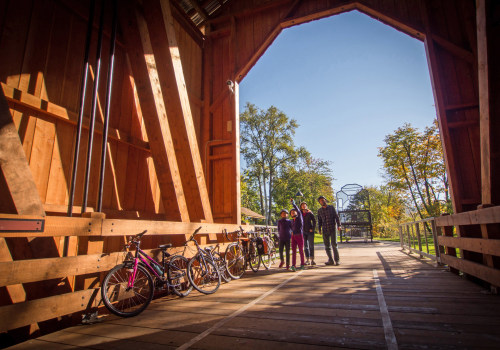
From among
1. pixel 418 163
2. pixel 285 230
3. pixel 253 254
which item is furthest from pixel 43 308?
pixel 418 163

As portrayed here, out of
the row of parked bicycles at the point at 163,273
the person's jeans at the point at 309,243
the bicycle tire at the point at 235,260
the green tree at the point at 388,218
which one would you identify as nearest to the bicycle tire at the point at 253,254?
the row of parked bicycles at the point at 163,273

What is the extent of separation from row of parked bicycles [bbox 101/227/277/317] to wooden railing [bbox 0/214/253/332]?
147mm

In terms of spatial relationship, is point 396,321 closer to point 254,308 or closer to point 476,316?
point 476,316

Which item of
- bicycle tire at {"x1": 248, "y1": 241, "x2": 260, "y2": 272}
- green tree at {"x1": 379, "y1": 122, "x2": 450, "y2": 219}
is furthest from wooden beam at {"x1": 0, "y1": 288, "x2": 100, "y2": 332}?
green tree at {"x1": 379, "y1": 122, "x2": 450, "y2": 219}

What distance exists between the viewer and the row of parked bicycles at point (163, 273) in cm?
308

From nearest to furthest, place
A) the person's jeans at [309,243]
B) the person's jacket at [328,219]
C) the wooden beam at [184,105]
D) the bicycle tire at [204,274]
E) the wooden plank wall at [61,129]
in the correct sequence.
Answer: the wooden plank wall at [61,129]
the bicycle tire at [204,274]
the wooden beam at [184,105]
the person's jacket at [328,219]
the person's jeans at [309,243]

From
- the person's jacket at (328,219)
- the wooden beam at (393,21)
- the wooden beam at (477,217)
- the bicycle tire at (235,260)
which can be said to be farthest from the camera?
the person's jacket at (328,219)

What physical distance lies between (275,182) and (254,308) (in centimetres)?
2715

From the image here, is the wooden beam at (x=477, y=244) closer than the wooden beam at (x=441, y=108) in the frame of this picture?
Yes

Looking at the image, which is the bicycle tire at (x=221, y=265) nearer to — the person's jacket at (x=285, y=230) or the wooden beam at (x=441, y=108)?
the person's jacket at (x=285, y=230)

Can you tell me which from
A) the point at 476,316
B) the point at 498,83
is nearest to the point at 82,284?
the point at 476,316

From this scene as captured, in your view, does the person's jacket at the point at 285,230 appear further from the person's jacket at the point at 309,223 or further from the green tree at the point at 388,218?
the green tree at the point at 388,218

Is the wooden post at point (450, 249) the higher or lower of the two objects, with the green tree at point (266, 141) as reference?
lower

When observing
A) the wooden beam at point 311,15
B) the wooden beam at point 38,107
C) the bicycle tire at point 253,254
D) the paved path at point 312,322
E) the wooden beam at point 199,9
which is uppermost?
the wooden beam at point 199,9
